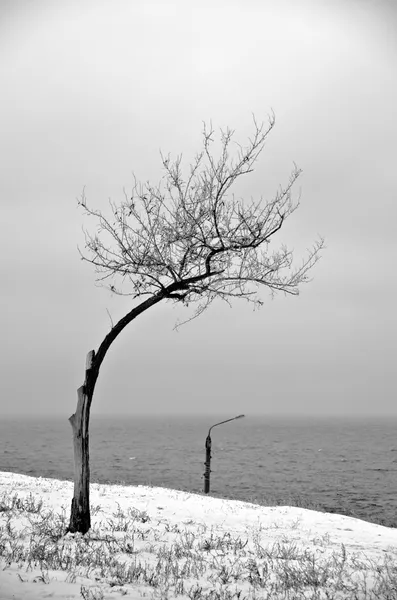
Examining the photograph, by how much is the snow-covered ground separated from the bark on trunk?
0.40 metres

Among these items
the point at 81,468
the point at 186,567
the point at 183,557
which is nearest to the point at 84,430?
the point at 81,468

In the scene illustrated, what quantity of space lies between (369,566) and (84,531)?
6.15m

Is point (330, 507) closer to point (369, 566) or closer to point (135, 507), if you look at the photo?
point (135, 507)

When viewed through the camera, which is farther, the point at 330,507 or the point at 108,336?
the point at 330,507

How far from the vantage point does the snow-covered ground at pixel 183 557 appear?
321 inches

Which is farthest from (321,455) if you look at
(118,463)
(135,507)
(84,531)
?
(84,531)

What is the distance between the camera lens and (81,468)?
1320 cm

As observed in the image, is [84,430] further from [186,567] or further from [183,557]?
[186,567]

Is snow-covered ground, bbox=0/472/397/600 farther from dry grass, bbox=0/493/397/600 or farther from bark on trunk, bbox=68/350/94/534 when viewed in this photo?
bark on trunk, bbox=68/350/94/534

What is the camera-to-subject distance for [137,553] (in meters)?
11.0

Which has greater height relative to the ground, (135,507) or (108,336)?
(108,336)

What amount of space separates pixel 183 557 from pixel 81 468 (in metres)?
3.54

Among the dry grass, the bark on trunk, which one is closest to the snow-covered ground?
the dry grass

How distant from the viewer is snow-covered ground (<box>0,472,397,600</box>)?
816 centimetres
